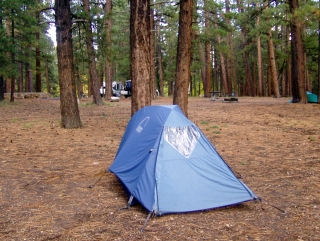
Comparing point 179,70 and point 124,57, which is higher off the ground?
point 124,57

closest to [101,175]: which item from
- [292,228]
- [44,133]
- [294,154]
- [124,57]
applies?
[292,228]

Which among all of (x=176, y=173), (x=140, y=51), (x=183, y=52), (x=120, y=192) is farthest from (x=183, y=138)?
(x=183, y=52)

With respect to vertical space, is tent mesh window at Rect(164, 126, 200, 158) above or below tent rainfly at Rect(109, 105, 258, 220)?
above

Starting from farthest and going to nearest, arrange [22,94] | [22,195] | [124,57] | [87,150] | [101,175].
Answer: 1. [124,57]
2. [22,94]
3. [87,150]
4. [101,175]
5. [22,195]

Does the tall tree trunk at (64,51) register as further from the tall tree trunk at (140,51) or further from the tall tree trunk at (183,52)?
the tall tree trunk at (183,52)

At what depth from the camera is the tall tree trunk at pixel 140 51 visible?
27.3 feet

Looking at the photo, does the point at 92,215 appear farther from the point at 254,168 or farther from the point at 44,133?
the point at 44,133

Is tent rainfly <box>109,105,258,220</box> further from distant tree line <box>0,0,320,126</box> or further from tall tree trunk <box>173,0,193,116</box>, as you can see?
tall tree trunk <box>173,0,193,116</box>

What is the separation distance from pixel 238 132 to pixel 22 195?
22.1ft

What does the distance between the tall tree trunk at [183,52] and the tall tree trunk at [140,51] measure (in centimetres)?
164

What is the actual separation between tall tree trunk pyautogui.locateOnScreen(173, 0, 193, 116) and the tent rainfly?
16.5 ft

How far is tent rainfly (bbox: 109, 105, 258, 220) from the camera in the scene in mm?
4188

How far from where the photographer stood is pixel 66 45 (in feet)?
33.4

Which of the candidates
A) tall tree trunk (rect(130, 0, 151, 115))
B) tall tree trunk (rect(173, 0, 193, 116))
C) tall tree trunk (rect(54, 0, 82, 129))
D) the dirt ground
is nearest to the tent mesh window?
the dirt ground
